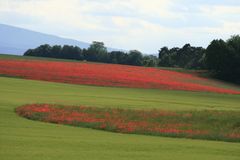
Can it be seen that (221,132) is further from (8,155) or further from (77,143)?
(8,155)

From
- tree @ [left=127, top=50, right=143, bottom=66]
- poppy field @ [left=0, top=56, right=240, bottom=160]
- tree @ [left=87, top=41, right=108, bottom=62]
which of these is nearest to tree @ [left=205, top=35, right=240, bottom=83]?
poppy field @ [left=0, top=56, right=240, bottom=160]

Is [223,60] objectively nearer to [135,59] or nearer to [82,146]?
[135,59]

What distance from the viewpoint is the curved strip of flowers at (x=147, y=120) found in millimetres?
25959

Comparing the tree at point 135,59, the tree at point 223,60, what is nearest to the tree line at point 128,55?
the tree at point 135,59

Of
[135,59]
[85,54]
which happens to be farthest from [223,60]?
[85,54]

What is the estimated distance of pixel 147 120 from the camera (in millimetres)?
30219

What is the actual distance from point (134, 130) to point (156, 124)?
3456 mm

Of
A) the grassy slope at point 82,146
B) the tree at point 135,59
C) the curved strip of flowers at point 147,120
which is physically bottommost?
the curved strip of flowers at point 147,120

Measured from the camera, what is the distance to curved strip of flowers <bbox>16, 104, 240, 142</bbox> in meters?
26.0

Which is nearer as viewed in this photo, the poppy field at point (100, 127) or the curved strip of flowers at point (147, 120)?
the poppy field at point (100, 127)

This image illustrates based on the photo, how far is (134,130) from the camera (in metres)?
25.8

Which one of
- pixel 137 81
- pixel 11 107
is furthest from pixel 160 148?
pixel 137 81

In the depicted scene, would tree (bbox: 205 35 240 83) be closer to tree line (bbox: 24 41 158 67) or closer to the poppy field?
the poppy field

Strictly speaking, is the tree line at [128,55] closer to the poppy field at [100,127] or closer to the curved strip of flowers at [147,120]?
the poppy field at [100,127]
